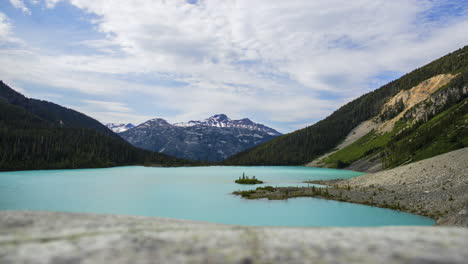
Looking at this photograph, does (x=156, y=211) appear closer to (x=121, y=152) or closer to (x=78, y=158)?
(x=78, y=158)

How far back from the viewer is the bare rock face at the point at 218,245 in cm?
458

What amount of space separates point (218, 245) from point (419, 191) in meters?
37.7

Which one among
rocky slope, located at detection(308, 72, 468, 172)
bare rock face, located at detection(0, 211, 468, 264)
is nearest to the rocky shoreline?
bare rock face, located at detection(0, 211, 468, 264)

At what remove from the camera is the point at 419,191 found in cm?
3453

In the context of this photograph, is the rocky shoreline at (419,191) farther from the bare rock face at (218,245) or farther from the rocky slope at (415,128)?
the rocky slope at (415,128)

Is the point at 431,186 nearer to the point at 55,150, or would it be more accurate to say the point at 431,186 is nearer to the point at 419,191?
the point at 419,191

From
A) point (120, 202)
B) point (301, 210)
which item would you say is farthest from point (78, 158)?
point (301, 210)

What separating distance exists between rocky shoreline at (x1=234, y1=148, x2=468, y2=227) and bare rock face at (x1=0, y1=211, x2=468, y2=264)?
19.4 metres

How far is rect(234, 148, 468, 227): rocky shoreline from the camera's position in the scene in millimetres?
28147

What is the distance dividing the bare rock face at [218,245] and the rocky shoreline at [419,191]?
19.4 meters

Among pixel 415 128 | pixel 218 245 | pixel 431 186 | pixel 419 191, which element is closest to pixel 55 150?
pixel 419 191

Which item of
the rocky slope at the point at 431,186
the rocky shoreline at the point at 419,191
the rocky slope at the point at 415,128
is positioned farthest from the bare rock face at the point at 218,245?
the rocky slope at the point at 415,128

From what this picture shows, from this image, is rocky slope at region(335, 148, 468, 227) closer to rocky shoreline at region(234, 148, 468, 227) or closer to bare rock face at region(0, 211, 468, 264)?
rocky shoreline at region(234, 148, 468, 227)

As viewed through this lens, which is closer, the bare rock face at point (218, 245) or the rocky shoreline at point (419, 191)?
the bare rock face at point (218, 245)
